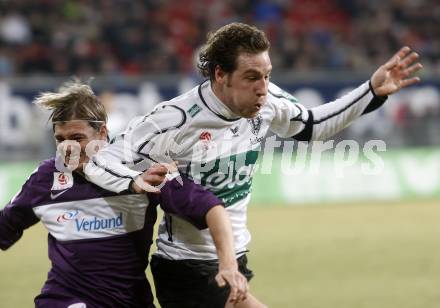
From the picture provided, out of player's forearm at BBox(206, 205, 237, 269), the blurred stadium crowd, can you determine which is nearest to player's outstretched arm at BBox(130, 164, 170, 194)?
player's forearm at BBox(206, 205, 237, 269)

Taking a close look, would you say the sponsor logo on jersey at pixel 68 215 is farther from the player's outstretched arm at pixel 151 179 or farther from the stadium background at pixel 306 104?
the stadium background at pixel 306 104

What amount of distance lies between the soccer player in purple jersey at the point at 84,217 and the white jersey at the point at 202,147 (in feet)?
0.42

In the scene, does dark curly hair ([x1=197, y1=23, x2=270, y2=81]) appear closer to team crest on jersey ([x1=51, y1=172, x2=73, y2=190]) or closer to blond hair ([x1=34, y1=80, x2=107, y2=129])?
blond hair ([x1=34, y1=80, x2=107, y2=129])

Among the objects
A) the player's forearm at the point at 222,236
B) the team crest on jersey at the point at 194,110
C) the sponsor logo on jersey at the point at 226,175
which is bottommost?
the player's forearm at the point at 222,236

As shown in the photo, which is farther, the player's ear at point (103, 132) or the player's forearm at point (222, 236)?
the player's ear at point (103, 132)

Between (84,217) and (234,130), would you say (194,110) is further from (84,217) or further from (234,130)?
(84,217)

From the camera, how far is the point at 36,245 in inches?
437

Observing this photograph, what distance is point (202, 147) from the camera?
15.5 feet

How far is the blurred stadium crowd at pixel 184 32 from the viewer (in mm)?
16562

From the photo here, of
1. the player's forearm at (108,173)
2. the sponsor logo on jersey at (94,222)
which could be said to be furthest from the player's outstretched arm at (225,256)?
the sponsor logo on jersey at (94,222)

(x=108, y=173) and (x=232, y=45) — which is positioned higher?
(x=232, y=45)

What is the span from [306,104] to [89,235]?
11290 millimetres

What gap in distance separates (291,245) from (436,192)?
4061 millimetres

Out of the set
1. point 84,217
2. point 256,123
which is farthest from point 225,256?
point 256,123
